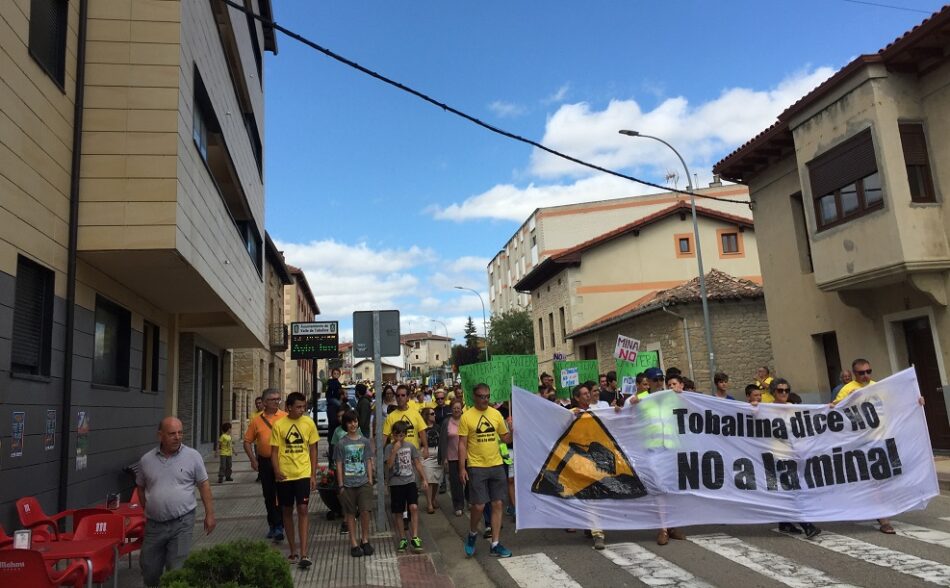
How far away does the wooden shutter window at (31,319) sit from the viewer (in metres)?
7.38

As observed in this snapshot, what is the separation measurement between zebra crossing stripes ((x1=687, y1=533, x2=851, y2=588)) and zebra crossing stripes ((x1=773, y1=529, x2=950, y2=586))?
2.21 feet

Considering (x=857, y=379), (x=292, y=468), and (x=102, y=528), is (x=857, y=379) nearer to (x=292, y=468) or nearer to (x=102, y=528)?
(x=292, y=468)

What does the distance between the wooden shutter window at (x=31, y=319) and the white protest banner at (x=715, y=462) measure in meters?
5.50

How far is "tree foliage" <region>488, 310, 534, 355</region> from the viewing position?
52469mm

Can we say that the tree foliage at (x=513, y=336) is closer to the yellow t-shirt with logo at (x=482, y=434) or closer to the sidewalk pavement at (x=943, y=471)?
the sidewalk pavement at (x=943, y=471)

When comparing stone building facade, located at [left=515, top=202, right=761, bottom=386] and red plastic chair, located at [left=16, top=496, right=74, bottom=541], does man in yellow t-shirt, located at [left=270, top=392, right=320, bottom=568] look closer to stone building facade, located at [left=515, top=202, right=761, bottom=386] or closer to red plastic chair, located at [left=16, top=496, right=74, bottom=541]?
red plastic chair, located at [left=16, top=496, right=74, bottom=541]

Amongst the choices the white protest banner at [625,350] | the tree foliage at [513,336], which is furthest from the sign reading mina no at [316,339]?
the tree foliage at [513,336]

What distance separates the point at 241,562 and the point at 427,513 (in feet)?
23.3

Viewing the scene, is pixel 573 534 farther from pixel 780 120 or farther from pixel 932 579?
pixel 780 120

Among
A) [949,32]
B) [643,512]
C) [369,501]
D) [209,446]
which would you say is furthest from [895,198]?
[209,446]

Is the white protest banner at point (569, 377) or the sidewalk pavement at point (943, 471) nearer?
the sidewalk pavement at point (943, 471)

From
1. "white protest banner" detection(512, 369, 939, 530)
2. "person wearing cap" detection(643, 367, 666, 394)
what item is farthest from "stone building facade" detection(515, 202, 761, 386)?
"white protest banner" detection(512, 369, 939, 530)

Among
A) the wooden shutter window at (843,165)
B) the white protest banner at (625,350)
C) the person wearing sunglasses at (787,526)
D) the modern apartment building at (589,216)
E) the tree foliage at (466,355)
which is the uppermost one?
the modern apartment building at (589,216)

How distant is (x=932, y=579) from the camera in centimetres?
568
